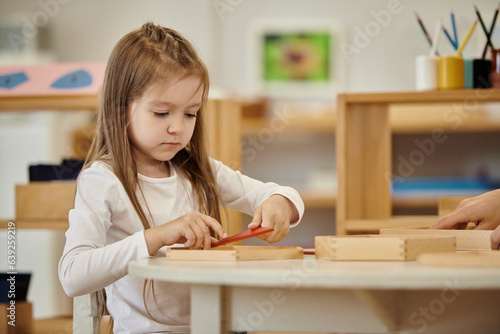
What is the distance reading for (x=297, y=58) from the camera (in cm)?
436

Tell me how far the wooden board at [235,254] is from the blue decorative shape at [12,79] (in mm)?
1548

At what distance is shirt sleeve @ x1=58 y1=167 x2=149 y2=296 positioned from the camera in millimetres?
1014

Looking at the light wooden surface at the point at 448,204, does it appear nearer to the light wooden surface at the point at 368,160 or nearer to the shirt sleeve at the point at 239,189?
the shirt sleeve at the point at 239,189

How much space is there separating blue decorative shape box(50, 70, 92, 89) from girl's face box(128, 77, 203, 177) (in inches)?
38.3

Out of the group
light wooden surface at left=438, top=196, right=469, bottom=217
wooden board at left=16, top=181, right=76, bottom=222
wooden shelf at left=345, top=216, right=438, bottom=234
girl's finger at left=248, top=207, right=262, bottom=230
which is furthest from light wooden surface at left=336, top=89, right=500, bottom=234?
girl's finger at left=248, top=207, right=262, bottom=230

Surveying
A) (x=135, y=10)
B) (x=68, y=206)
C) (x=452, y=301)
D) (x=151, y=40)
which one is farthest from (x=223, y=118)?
(x=135, y=10)

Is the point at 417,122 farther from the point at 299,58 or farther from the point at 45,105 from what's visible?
the point at 45,105

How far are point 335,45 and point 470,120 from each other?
→ 100cm

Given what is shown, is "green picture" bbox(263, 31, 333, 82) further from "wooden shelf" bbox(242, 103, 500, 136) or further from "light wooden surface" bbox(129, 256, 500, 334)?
"light wooden surface" bbox(129, 256, 500, 334)

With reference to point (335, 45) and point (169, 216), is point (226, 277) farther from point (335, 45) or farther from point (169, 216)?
point (335, 45)

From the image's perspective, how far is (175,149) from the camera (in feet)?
4.14

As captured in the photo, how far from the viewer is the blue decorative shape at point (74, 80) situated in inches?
86.2

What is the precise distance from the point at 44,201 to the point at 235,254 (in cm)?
137

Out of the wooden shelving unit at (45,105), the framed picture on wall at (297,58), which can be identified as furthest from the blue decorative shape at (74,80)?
the framed picture on wall at (297,58)
